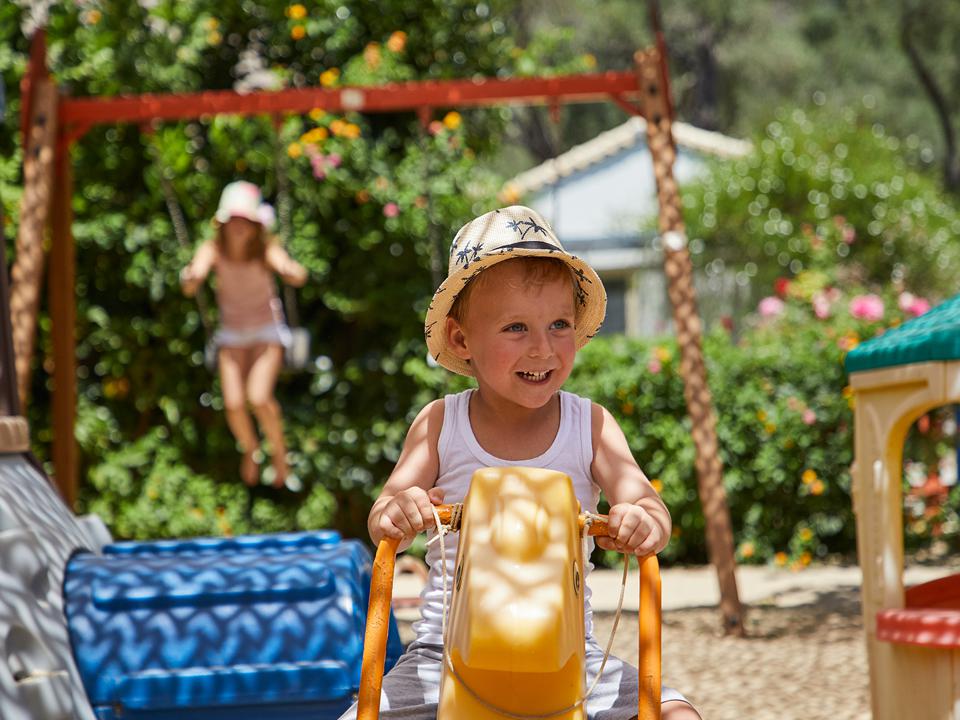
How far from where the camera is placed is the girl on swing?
→ 698 cm

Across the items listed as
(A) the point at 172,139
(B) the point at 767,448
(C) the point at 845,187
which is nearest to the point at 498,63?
(A) the point at 172,139

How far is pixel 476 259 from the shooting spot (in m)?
2.17

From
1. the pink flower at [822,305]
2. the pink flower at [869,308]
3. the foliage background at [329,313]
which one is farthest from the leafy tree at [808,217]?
the foliage background at [329,313]

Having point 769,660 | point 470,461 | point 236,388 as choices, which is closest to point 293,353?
point 236,388

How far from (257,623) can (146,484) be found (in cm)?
641

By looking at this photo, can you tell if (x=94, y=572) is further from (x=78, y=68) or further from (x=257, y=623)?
(x=78, y=68)

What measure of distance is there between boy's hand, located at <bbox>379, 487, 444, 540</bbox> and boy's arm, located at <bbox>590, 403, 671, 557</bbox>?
0.92 feet

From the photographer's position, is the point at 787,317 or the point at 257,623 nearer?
the point at 257,623

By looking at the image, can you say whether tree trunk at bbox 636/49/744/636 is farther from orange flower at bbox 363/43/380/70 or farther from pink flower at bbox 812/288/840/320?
pink flower at bbox 812/288/840/320

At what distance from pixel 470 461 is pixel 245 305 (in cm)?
499

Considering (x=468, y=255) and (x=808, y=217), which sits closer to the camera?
(x=468, y=255)

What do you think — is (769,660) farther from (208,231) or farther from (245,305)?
(208,231)

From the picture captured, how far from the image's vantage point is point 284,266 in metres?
6.76

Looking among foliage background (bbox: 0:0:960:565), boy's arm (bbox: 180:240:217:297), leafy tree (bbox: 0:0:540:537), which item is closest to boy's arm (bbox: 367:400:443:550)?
boy's arm (bbox: 180:240:217:297)
